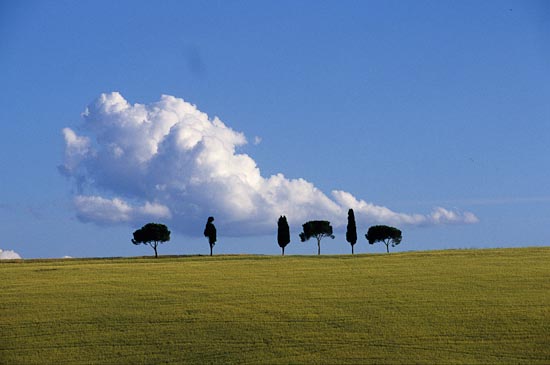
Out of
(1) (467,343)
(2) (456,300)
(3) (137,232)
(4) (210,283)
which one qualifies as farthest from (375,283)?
(3) (137,232)

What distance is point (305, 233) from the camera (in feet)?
352

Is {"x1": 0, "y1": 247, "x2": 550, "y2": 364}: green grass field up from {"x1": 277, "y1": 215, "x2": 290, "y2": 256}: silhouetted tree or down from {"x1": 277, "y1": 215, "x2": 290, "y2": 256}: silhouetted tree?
down

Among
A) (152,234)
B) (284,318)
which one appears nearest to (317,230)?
(152,234)

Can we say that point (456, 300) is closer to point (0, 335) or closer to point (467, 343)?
point (467, 343)

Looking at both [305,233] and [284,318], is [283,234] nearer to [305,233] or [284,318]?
[305,233]

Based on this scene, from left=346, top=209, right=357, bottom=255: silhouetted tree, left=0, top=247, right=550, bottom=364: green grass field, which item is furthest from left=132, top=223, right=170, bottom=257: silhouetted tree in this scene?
left=0, top=247, right=550, bottom=364: green grass field

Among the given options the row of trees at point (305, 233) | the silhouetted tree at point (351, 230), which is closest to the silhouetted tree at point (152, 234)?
the row of trees at point (305, 233)

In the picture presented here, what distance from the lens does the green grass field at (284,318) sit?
28.7 meters

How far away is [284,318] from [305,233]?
7454cm

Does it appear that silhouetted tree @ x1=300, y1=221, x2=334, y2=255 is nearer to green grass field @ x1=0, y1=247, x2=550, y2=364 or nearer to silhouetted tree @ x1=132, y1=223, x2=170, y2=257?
silhouetted tree @ x1=132, y1=223, x2=170, y2=257

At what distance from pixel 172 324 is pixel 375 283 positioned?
47.5 feet

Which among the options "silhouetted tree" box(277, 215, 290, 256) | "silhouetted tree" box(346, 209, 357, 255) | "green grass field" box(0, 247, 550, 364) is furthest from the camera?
"silhouetted tree" box(277, 215, 290, 256)

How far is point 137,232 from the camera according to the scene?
102 metres

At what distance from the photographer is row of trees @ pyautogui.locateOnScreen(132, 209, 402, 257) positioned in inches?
3684
